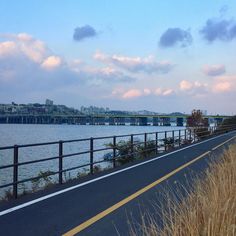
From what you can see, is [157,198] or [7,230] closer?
[7,230]

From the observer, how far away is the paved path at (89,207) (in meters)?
7.74

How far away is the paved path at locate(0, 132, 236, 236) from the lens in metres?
7.74

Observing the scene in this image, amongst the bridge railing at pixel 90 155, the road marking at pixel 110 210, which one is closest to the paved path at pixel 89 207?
the road marking at pixel 110 210

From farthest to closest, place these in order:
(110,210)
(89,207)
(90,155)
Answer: (90,155) < (89,207) < (110,210)

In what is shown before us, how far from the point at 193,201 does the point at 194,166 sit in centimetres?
1153

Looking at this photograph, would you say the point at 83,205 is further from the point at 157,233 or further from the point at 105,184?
the point at 157,233

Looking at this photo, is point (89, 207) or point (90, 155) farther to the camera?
point (90, 155)

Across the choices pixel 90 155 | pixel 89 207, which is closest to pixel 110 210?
pixel 89 207

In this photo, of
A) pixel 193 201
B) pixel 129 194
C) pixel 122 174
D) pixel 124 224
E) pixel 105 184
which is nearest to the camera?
pixel 193 201

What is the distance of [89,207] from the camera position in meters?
9.54

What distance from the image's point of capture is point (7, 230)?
7586mm

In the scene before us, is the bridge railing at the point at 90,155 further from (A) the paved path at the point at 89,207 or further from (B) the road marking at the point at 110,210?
(B) the road marking at the point at 110,210

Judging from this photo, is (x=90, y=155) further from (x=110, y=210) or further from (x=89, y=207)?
(x=110, y=210)

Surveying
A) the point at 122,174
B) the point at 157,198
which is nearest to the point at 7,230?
the point at 157,198
